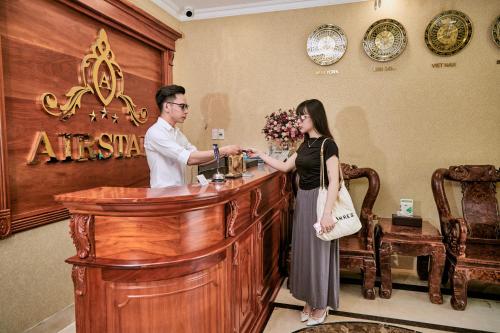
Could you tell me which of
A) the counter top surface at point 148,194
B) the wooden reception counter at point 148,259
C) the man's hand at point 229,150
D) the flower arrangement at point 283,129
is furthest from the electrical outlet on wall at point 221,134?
the wooden reception counter at point 148,259

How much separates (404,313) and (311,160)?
58.3 inches

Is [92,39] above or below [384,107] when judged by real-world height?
above

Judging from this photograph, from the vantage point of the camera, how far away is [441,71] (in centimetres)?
324

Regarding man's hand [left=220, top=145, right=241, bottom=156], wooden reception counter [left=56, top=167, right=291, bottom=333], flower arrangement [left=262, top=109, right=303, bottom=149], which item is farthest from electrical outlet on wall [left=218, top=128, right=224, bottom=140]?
wooden reception counter [left=56, top=167, right=291, bottom=333]

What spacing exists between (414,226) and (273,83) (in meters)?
2.06

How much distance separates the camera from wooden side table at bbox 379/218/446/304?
9.04 ft

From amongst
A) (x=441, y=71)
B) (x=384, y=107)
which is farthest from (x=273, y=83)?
(x=441, y=71)

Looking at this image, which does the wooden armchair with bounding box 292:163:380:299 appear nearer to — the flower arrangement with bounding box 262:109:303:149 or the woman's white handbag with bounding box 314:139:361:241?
the woman's white handbag with bounding box 314:139:361:241

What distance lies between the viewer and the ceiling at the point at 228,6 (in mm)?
3565

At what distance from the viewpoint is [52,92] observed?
2.38 metres

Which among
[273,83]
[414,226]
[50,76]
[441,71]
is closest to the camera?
[50,76]

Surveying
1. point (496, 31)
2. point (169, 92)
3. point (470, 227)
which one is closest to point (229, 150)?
point (169, 92)

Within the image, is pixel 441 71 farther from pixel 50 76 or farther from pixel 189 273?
pixel 50 76

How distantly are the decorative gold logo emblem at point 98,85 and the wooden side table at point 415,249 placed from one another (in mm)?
2643
